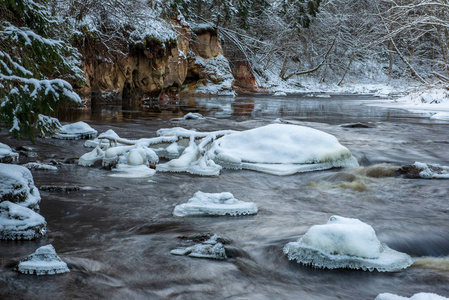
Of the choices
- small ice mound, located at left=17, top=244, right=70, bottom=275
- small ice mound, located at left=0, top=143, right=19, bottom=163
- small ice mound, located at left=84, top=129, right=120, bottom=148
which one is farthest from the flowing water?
small ice mound, located at left=84, top=129, right=120, bottom=148

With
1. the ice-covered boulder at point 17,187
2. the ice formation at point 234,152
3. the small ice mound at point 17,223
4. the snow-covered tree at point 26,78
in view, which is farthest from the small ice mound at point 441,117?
the small ice mound at point 17,223

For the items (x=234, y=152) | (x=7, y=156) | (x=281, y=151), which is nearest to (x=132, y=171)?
(x=234, y=152)

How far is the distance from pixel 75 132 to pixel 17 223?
589 centimetres

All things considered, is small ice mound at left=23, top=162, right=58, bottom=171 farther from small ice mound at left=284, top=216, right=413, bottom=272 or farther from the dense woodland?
small ice mound at left=284, top=216, right=413, bottom=272

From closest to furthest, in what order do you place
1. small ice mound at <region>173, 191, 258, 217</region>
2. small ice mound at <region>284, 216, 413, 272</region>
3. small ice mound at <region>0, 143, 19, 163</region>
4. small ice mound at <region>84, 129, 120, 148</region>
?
1. small ice mound at <region>284, 216, 413, 272</region>
2. small ice mound at <region>173, 191, 258, 217</region>
3. small ice mound at <region>0, 143, 19, 163</region>
4. small ice mound at <region>84, 129, 120, 148</region>

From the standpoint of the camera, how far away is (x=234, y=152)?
6.78 m

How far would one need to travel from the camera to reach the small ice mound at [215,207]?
4.18 metres

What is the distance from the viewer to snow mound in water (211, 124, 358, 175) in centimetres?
641

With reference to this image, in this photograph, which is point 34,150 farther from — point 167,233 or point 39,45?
point 167,233

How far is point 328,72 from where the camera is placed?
41.7m

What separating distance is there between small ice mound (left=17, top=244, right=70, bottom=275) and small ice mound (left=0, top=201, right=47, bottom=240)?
549 mm

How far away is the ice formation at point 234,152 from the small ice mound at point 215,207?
5.01 ft

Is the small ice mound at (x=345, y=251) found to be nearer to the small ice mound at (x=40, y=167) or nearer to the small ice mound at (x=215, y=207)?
the small ice mound at (x=215, y=207)

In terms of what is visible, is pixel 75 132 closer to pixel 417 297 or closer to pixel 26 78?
pixel 26 78
